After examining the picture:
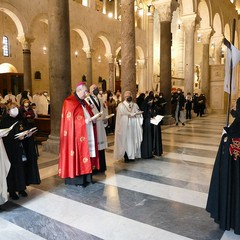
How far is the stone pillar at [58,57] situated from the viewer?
6809mm

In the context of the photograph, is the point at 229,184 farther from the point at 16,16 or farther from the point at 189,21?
the point at 189,21

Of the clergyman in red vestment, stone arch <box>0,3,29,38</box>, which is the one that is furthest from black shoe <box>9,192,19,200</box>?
stone arch <box>0,3,29,38</box>

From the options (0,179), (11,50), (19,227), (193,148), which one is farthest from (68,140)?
(11,50)

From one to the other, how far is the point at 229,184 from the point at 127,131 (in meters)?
3.49

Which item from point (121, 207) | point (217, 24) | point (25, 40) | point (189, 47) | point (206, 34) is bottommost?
point (121, 207)

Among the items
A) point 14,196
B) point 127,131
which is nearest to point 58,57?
point 127,131

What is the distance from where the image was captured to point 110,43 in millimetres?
21594

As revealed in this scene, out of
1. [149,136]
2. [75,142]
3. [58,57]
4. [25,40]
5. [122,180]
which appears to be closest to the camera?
[75,142]

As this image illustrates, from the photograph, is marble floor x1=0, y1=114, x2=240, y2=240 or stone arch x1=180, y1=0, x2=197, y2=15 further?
stone arch x1=180, y1=0, x2=197, y2=15

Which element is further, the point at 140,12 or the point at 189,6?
the point at 140,12

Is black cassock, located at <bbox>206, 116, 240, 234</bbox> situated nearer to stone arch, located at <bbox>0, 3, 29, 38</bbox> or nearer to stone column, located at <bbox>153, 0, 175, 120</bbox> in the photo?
stone column, located at <bbox>153, 0, 175, 120</bbox>

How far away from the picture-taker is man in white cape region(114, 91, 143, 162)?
6.28 m

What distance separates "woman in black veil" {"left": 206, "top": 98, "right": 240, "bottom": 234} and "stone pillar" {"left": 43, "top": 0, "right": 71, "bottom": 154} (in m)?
4.81

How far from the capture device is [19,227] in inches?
133
